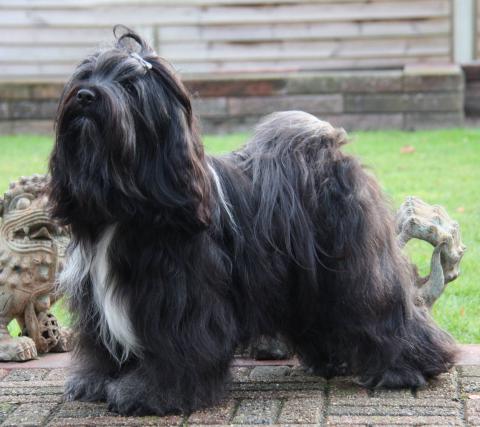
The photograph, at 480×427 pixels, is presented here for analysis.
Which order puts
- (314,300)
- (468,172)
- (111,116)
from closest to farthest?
1. (111,116)
2. (314,300)
3. (468,172)

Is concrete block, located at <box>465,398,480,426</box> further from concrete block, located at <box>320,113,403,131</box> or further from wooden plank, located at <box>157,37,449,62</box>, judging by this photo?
wooden plank, located at <box>157,37,449,62</box>

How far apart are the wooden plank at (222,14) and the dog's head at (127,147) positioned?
400 inches

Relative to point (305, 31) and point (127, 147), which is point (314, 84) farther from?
point (127, 147)

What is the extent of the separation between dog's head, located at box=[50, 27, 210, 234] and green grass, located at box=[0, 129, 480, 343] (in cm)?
198

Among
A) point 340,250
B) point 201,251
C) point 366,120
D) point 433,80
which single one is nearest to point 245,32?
point 366,120

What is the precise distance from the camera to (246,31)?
535 inches

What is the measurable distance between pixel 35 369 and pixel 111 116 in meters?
1.55

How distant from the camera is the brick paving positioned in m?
3.65

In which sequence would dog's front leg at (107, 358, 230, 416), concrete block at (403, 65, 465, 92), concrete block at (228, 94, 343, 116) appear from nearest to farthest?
1. dog's front leg at (107, 358, 230, 416)
2. concrete block at (403, 65, 465, 92)
3. concrete block at (228, 94, 343, 116)

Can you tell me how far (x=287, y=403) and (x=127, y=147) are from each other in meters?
1.20

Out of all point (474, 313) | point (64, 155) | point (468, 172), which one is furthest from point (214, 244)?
point (468, 172)

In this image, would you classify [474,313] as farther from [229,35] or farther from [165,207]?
[229,35]

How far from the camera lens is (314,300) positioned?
3.93 meters

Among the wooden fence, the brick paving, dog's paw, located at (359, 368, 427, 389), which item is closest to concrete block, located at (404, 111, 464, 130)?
the wooden fence
